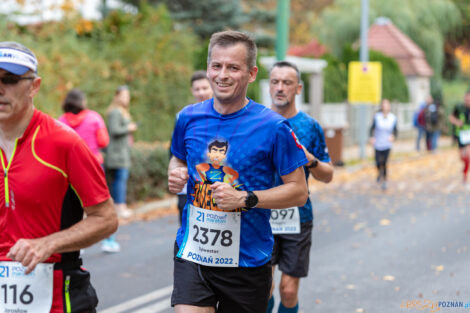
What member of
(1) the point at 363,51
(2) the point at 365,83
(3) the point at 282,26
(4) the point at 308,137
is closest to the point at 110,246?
(4) the point at 308,137

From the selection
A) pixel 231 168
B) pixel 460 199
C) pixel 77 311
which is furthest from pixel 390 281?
pixel 460 199

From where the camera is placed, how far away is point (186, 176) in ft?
11.2

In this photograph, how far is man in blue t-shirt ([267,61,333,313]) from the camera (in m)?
4.86

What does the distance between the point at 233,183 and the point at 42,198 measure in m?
1.02

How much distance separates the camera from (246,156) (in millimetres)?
3365

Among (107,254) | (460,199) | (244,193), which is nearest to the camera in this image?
(244,193)

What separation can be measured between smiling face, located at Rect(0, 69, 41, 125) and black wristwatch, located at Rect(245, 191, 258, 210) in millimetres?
1100

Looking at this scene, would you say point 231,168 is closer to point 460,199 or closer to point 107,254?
point 107,254

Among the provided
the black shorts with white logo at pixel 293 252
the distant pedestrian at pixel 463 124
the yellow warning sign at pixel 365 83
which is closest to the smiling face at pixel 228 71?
the black shorts with white logo at pixel 293 252

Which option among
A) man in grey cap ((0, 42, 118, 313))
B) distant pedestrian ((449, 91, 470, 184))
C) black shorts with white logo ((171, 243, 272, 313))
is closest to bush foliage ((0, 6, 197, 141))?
distant pedestrian ((449, 91, 470, 184))

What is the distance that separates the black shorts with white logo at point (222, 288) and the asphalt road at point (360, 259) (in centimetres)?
263

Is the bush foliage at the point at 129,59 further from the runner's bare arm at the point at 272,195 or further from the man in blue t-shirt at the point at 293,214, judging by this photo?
the runner's bare arm at the point at 272,195

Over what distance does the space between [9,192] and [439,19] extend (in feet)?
140

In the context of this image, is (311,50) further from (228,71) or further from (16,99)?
(16,99)
